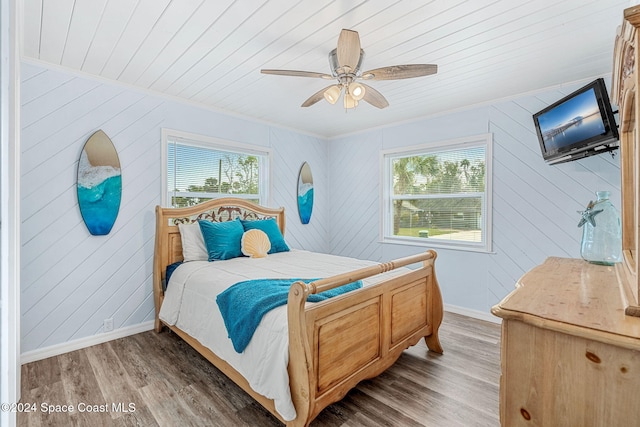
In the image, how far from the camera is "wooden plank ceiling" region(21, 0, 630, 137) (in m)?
1.80

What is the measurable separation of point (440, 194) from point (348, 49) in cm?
265

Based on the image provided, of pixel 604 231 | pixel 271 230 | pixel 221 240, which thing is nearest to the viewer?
pixel 604 231

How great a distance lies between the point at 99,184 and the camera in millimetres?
2773

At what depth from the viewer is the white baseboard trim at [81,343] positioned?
8.12 feet

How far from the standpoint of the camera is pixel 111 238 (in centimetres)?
288

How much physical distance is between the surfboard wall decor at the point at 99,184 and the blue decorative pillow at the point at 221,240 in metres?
0.82

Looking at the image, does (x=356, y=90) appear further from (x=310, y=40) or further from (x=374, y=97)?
(x=310, y=40)

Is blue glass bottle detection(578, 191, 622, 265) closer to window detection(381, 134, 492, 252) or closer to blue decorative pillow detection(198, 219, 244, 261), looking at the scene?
window detection(381, 134, 492, 252)

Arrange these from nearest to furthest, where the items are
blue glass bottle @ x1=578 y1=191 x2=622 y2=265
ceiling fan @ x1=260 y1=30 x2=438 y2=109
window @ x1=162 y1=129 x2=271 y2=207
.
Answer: blue glass bottle @ x1=578 y1=191 x2=622 y2=265 → ceiling fan @ x1=260 y1=30 x2=438 y2=109 → window @ x1=162 y1=129 x2=271 y2=207

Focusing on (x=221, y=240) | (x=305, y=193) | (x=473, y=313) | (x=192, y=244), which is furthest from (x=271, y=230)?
(x=473, y=313)

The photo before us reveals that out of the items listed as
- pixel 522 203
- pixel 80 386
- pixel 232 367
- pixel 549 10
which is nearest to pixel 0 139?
pixel 232 367

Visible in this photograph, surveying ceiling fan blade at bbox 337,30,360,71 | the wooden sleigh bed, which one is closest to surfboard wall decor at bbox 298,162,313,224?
the wooden sleigh bed

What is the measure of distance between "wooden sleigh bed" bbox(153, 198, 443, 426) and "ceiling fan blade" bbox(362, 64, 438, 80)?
1320 millimetres

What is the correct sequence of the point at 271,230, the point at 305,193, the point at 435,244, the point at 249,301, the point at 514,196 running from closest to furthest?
1. the point at 249,301
2. the point at 514,196
3. the point at 271,230
4. the point at 435,244
5. the point at 305,193
